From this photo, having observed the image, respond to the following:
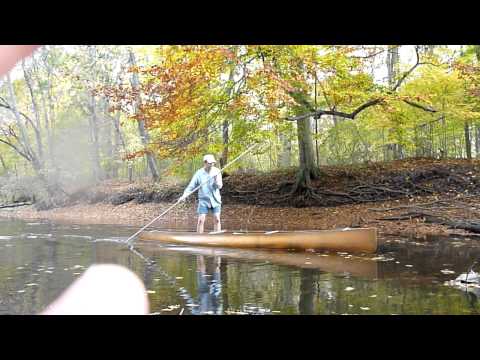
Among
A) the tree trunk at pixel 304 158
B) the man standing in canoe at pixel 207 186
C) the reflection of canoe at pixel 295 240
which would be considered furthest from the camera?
the tree trunk at pixel 304 158

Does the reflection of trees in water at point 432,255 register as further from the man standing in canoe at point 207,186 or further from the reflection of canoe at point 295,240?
the man standing in canoe at point 207,186

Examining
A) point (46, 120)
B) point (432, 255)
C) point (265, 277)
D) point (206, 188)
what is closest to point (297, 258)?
point (265, 277)

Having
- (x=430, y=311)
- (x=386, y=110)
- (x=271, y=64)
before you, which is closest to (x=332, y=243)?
(x=430, y=311)

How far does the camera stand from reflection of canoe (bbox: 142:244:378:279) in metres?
6.88

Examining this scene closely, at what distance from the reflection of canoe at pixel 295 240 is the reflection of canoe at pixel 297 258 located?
0.42ft

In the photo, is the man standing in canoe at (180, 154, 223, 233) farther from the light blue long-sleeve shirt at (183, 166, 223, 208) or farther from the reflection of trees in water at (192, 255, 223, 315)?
the reflection of trees in water at (192, 255, 223, 315)

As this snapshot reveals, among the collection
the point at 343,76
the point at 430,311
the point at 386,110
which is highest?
the point at 343,76

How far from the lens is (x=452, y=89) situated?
14.2m

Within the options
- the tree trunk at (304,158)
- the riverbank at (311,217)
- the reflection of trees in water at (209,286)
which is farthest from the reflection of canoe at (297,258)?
the tree trunk at (304,158)

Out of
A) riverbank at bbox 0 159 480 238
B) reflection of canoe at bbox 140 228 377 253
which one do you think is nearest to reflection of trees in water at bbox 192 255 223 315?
reflection of canoe at bbox 140 228 377 253

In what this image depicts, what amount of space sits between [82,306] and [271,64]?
26.4 ft

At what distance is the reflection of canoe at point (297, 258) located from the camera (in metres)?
6.88

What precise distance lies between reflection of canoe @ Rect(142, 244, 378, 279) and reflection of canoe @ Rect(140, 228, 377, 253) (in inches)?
5.0
